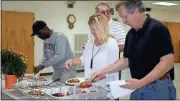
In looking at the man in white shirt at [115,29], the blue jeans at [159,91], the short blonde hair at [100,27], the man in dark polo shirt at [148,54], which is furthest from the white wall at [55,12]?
the blue jeans at [159,91]

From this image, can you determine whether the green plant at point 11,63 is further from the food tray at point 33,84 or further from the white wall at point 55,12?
the white wall at point 55,12

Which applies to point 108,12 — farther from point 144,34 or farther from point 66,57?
point 144,34

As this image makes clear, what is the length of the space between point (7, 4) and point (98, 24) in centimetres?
454

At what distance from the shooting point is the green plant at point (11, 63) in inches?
76.4

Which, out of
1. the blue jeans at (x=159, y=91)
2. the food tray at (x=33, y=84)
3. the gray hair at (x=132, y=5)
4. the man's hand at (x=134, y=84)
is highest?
the gray hair at (x=132, y=5)

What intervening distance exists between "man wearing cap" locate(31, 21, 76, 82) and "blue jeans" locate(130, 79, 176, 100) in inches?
46.2

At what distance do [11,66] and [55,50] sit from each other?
2.31 ft

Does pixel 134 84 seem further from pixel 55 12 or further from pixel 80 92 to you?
pixel 55 12

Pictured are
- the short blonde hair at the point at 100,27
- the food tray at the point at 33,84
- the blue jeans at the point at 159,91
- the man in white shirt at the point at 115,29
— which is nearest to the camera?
the blue jeans at the point at 159,91

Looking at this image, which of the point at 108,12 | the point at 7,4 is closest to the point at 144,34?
the point at 108,12

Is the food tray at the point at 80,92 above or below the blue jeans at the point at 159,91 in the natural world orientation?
Result: below

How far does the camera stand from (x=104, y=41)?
80.0 inches

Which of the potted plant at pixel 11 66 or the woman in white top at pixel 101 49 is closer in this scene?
the potted plant at pixel 11 66

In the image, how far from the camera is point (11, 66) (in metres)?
1.95
